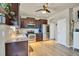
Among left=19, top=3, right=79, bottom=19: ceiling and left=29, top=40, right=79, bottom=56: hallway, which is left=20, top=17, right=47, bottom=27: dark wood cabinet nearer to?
left=19, top=3, right=79, bottom=19: ceiling

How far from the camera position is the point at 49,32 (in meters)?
2.50

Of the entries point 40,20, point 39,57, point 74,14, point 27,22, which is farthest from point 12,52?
point 74,14

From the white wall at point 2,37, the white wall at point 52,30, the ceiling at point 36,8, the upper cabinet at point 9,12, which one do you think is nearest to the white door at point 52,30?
the white wall at point 52,30

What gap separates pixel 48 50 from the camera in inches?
90.7

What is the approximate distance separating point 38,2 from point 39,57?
84 cm

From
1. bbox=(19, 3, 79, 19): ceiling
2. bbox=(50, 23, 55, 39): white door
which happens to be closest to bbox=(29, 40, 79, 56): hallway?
bbox=(50, 23, 55, 39): white door

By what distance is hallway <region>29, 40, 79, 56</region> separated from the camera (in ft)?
7.01

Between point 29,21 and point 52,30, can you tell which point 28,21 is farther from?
point 52,30

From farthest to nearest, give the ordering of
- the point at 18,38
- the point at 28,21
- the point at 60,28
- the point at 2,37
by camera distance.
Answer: the point at 60,28 < the point at 28,21 < the point at 18,38 < the point at 2,37

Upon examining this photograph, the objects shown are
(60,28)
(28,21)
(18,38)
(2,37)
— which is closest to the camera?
(2,37)

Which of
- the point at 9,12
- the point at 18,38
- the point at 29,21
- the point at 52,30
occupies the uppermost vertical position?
the point at 9,12

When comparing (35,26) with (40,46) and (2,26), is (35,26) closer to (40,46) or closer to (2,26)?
(40,46)

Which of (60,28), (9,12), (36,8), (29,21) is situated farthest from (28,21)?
(60,28)

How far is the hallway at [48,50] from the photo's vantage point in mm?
2136
